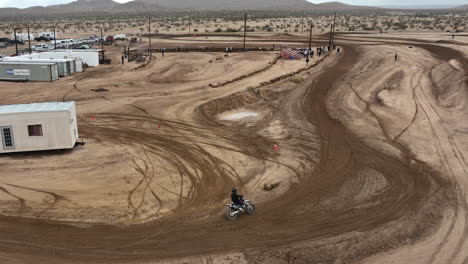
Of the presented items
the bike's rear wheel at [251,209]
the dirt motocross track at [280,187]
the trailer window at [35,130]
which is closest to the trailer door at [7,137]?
the trailer window at [35,130]

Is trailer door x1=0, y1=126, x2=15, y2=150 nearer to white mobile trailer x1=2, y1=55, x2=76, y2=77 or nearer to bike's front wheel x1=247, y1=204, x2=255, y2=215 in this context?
bike's front wheel x1=247, y1=204, x2=255, y2=215

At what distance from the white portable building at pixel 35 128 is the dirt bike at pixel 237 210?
1171cm

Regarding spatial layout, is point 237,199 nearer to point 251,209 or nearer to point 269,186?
point 251,209

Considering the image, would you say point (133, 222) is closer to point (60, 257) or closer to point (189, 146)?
point (60, 257)

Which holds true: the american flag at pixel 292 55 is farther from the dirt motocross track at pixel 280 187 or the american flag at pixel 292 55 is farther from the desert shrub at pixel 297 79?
the dirt motocross track at pixel 280 187

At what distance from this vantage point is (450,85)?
38.4 m

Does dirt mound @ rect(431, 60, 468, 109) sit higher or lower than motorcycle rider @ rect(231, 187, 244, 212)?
higher

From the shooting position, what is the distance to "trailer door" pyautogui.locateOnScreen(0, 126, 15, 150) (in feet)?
70.9

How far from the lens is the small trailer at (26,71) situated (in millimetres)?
46312

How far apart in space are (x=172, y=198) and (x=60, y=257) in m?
5.54

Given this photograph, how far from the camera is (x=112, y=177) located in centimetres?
1991

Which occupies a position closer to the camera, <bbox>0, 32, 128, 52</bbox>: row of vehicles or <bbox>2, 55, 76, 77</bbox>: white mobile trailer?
<bbox>2, 55, 76, 77</bbox>: white mobile trailer

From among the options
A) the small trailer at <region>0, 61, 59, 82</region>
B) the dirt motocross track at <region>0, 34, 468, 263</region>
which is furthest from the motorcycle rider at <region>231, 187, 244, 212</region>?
the small trailer at <region>0, 61, 59, 82</region>

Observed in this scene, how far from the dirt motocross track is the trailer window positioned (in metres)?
3.84
